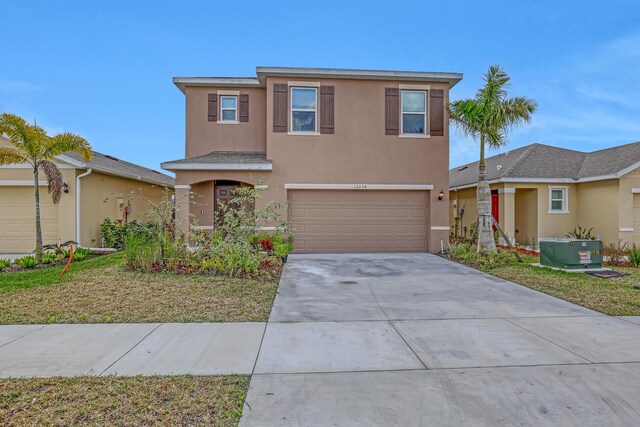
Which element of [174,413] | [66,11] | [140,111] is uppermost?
[66,11]

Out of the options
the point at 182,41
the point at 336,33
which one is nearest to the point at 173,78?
the point at 182,41

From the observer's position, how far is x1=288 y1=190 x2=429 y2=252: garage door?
12930 millimetres

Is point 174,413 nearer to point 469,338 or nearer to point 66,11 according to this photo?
point 469,338

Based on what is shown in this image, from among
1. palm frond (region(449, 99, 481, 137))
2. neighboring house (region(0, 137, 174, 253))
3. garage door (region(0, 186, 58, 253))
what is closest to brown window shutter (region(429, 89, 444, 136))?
palm frond (region(449, 99, 481, 137))

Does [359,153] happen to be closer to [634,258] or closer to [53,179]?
[634,258]

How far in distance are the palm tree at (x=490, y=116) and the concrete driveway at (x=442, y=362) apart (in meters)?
4.60

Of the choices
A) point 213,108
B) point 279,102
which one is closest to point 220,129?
point 213,108

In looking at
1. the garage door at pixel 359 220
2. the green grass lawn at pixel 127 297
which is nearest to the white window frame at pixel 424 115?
the garage door at pixel 359 220

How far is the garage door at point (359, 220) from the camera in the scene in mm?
12930

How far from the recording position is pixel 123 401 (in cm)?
310

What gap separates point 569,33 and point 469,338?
16808 mm

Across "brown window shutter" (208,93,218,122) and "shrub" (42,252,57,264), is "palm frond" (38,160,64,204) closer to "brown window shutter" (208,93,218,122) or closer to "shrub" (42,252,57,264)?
"shrub" (42,252,57,264)

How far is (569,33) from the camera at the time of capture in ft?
51.4

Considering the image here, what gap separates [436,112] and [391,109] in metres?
1.62
